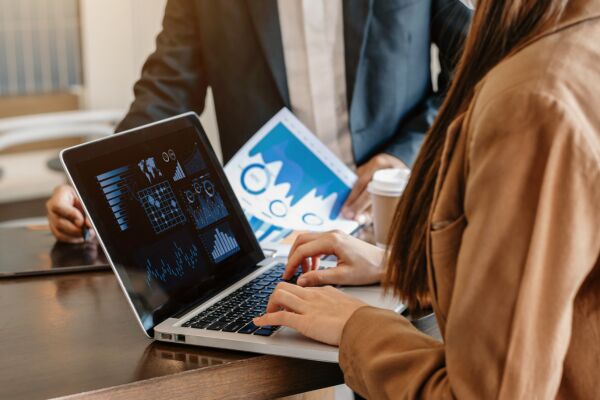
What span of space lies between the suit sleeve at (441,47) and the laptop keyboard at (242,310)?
2.40 ft

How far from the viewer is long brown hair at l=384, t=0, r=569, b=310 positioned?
80 centimetres

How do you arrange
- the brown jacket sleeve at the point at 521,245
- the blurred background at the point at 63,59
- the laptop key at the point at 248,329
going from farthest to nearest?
the blurred background at the point at 63,59 → the laptop key at the point at 248,329 → the brown jacket sleeve at the point at 521,245

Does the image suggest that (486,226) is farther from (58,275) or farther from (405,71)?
(405,71)

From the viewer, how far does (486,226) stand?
Answer: 2.46 feet

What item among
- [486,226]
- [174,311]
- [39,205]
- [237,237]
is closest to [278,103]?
[237,237]

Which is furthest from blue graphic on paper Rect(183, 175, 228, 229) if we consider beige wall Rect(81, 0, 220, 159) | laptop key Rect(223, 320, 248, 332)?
beige wall Rect(81, 0, 220, 159)

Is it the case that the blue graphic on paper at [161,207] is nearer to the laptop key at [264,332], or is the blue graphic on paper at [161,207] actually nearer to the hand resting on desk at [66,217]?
the laptop key at [264,332]

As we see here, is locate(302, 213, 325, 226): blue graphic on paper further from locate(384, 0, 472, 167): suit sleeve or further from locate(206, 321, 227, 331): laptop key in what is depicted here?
locate(206, 321, 227, 331): laptop key

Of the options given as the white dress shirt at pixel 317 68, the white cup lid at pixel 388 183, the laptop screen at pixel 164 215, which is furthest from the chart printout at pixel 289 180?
the white dress shirt at pixel 317 68

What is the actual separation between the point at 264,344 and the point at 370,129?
103 cm

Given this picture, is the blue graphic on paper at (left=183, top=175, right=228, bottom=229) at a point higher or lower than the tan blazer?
lower

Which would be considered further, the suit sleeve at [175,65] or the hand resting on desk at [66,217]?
the suit sleeve at [175,65]

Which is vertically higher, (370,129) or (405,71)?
(405,71)

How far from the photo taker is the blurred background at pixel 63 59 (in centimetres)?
326
